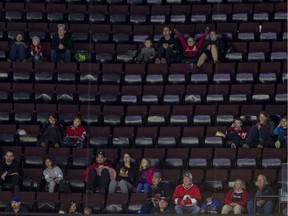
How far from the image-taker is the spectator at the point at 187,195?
85.4 ft

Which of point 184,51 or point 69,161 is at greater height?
point 184,51

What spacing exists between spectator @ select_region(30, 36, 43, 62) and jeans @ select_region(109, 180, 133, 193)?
4347 mm

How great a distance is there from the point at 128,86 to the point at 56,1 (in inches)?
132

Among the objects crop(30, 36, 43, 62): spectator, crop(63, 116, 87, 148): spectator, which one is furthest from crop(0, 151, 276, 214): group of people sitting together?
crop(30, 36, 43, 62): spectator

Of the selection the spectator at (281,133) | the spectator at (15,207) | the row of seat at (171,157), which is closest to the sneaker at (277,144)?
the spectator at (281,133)

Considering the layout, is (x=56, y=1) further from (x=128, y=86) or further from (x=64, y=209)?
(x=64, y=209)

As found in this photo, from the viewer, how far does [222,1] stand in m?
31.8

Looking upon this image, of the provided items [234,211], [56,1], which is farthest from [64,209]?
[56,1]

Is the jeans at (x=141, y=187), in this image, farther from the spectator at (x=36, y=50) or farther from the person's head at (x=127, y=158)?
the spectator at (x=36, y=50)

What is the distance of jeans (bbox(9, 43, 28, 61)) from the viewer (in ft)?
99.8

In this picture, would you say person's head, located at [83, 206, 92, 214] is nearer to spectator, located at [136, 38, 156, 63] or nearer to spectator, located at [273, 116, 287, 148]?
spectator, located at [273, 116, 287, 148]

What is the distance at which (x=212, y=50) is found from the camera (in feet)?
98.8

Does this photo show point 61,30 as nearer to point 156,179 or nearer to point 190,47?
point 190,47

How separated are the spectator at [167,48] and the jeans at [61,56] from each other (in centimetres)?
176
